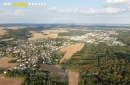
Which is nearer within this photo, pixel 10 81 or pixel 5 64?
pixel 10 81

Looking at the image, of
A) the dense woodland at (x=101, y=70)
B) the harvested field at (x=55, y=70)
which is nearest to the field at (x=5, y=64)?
the harvested field at (x=55, y=70)

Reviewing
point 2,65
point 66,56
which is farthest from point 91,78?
point 2,65

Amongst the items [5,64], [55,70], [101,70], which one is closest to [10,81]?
[55,70]

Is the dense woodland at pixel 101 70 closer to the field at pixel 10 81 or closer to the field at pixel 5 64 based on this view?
the field at pixel 10 81

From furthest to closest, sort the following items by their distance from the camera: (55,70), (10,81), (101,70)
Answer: (55,70) < (101,70) < (10,81)

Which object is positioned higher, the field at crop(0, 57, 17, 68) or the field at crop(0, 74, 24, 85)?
the field at crop(0, 57, 17, 68)

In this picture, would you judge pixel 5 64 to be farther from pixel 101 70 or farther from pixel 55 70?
pixel 101 70

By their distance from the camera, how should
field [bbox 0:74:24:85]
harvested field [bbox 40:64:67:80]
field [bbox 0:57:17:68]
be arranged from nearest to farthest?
field [bbox 0:74:24:85] → harvested field [bbox 40:64:67:80] → field [bbox 0:57:17:68]

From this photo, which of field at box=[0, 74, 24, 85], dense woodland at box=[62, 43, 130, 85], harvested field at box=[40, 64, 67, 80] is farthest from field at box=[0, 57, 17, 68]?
dense woodland at box=[62, 43, 130, 85]

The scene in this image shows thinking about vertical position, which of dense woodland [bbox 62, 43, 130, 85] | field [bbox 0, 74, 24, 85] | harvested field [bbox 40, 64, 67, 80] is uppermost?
dense woodland [bbox 62, 43, 130, 85]

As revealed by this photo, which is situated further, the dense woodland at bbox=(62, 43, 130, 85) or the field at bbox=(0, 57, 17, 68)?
the field at bbox=(0, 57, 17, 68)

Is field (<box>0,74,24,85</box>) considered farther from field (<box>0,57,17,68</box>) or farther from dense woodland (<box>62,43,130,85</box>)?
dense woodland (<box>62,43,130,85</box>)

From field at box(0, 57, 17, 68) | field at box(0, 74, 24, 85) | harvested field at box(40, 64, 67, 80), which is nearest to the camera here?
field at box(0, 74, 24, 85)
